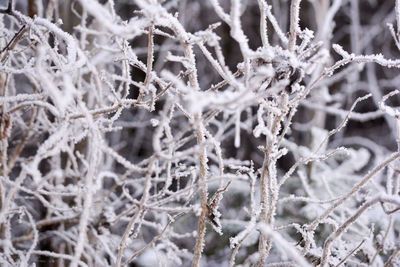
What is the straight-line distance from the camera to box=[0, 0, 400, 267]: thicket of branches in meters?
1.13

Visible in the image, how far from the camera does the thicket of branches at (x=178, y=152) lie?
1.13 meters

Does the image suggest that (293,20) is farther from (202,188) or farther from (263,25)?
(202,188)

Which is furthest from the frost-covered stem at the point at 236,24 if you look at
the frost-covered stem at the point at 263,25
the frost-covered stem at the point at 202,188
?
the frost-covered stem at the point at 202,188

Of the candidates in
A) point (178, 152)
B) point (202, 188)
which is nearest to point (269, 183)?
point (202, 188)

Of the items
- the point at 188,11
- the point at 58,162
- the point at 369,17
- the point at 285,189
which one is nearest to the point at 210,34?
the point at 58,162

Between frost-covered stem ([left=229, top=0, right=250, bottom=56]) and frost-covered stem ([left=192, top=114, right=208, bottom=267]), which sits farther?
frost-covered stem ([left=192, top=114, right=208, bottom=267])

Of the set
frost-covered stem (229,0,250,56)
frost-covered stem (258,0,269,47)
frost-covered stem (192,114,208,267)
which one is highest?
frost-covered stem (258,0,269,47)

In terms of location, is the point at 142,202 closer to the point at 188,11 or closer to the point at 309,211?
the point at 309,211

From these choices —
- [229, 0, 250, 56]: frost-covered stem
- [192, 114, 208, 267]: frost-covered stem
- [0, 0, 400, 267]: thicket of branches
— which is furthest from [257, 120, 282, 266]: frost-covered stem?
[229, 0, 250, 56]: frost-covered stem

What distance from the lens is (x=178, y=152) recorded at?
1.29 m

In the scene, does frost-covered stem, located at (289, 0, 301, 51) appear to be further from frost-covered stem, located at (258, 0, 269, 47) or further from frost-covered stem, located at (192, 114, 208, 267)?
frost-covered stem, located at (192, 114, 208, 267)

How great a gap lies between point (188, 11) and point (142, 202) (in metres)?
7.00

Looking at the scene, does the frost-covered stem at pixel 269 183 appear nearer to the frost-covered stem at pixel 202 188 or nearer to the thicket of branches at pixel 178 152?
the thicket of branches at pixel 178 152

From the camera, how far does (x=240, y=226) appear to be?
2836 mm
